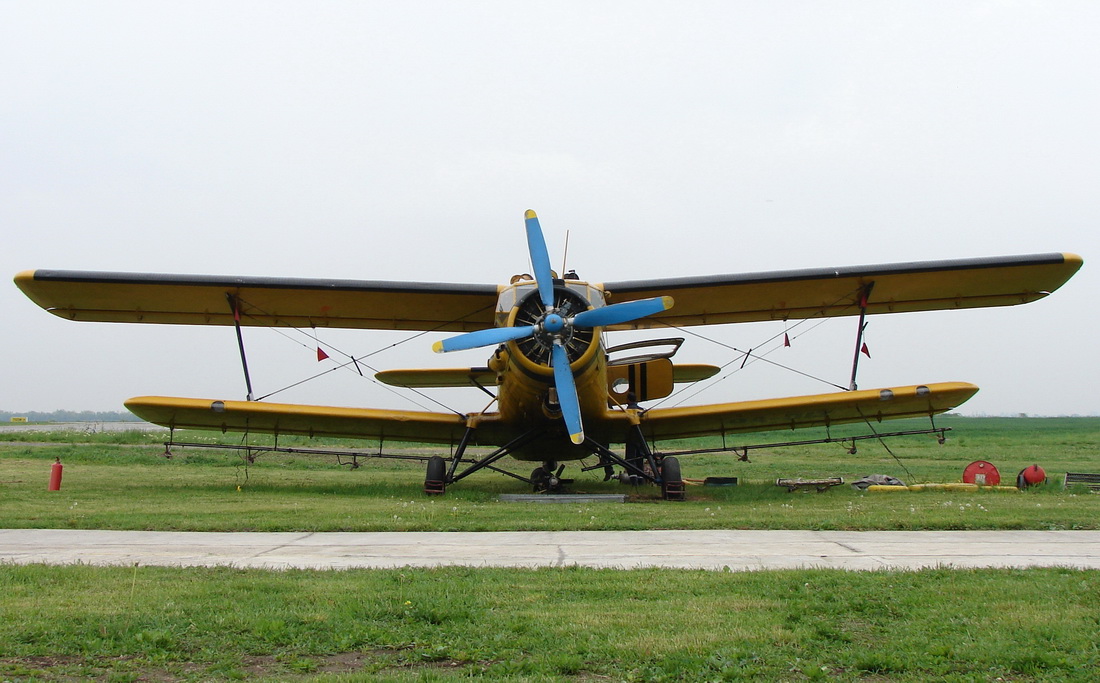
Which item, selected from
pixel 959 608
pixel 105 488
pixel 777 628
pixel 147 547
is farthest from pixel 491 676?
pixel 105 488

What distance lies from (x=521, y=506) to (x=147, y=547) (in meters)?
5.30

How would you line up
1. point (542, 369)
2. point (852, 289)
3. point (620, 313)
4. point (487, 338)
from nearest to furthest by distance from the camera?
point (620, 313) → point (487, 338) → point (542, 369) → point (852, 289)

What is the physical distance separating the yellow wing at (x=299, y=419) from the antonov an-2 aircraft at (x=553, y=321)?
0.04 metres

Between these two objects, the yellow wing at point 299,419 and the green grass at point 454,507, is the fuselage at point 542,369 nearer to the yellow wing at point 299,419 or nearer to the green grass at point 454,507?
the green grass at point 454,507

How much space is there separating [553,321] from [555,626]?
7.70m

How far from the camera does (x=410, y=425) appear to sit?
1580 cm

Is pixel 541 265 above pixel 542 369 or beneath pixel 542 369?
above

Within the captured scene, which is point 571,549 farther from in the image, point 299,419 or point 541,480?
point 299,419

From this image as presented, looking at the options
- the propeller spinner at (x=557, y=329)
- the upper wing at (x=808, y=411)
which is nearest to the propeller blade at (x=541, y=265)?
the propeller spinner at (x=557, y=329)

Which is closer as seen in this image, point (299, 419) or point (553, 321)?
point (553, 321)

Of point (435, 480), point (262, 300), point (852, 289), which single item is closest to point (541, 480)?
point (435, 480)

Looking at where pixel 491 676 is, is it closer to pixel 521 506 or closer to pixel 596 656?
pixel 596 656

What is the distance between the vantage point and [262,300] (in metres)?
15.2

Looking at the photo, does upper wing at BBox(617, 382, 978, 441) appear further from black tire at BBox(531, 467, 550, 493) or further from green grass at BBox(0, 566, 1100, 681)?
green grass at BBox(0, 566, 1100, 681)
